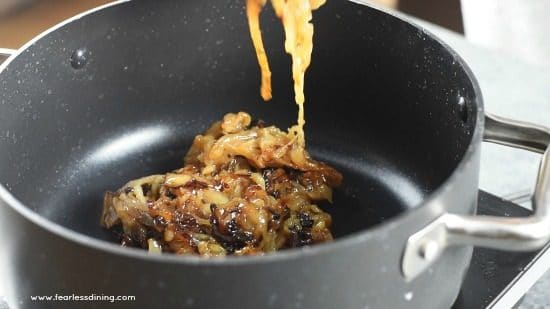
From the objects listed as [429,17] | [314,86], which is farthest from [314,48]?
[429,17]

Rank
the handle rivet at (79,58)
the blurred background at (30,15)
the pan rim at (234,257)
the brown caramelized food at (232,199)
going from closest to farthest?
the pan rim at (234,257), the brown caramelized food at (232,199), the handle rivet at (79,58), the blurred background at (30,15)

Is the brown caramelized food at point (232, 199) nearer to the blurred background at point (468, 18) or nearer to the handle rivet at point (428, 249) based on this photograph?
the handle rivet at point (428, 249)

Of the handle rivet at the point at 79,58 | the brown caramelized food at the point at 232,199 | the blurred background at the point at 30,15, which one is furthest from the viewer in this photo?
the blurred background at the point at 30,15

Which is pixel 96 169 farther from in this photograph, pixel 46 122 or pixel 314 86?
pixel 314 86

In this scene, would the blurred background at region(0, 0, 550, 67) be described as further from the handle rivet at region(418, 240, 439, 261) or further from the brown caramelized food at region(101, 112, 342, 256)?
the handle rivet at region(418, 240, 439, 261)

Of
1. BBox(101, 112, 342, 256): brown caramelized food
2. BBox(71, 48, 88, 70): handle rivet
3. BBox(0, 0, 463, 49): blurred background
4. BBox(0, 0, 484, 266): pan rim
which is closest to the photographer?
BBox(0, 0, 484, 266): pan rim

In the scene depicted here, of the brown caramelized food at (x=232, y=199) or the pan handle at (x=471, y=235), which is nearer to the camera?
the pan handle at (x=471, y=235)

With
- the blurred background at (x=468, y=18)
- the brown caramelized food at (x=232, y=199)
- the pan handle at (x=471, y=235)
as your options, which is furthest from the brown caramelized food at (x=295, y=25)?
the blurred background at (x=468, y=18)

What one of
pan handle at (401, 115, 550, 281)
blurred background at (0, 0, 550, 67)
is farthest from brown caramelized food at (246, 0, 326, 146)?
blurred background at (0, 0, 550, 67)
